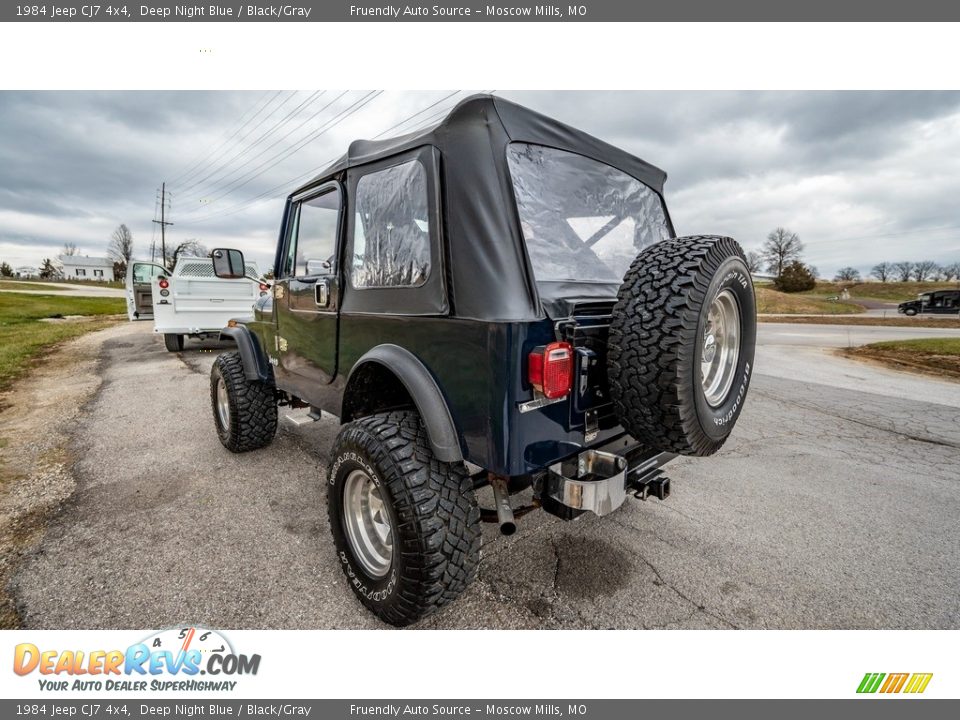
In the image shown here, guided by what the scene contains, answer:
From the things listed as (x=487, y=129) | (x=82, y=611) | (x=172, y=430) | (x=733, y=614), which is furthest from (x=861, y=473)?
(x=172, y=430)

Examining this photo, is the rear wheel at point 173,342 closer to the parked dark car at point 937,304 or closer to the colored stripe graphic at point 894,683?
the colored stripe graphic at point 894,683

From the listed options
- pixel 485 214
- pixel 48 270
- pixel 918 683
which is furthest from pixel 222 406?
pixel 48 270

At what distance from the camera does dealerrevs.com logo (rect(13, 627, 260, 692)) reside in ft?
6.11

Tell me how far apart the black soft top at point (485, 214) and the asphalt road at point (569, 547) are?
1.54m

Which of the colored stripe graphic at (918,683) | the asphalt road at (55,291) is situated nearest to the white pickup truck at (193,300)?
the colored stripe graphic at (918,683)

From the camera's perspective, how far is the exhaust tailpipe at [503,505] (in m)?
1.96

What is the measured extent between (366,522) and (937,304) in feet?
144

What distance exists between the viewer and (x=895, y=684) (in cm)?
188

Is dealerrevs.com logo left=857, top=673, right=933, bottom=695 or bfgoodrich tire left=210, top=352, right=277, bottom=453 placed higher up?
bfgoodrich tire left=210, top=352, right=277, bottom=453

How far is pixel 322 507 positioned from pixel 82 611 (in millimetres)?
1353

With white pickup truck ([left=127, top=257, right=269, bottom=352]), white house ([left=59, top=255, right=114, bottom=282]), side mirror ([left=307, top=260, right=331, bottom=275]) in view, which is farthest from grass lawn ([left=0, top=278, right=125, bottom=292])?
side mirror ([left=307, top=260, right=331, bottom=275])

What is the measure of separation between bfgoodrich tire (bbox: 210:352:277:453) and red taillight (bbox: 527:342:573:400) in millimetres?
3122

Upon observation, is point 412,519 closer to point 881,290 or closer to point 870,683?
point 870,683

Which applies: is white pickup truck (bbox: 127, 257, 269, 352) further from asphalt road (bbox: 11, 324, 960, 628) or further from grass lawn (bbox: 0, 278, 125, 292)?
grass lawn (bbox: 0, 278, 125, 292)
